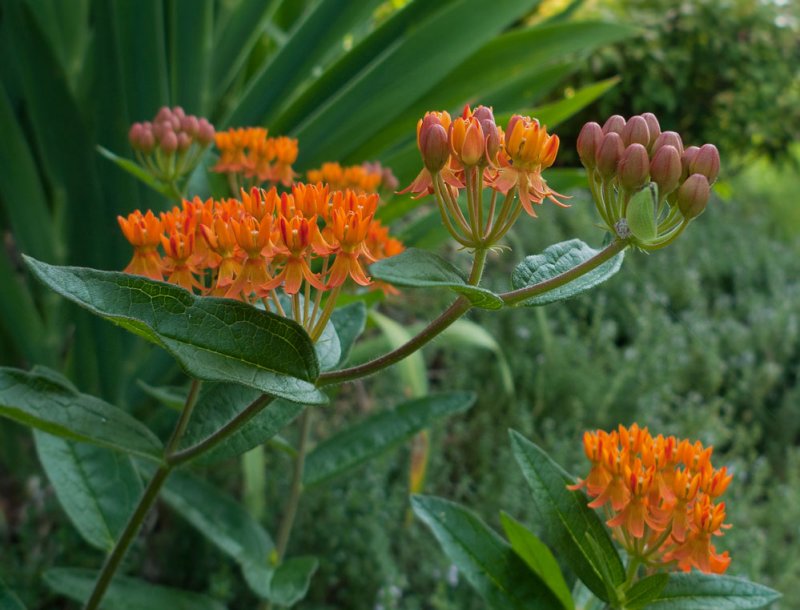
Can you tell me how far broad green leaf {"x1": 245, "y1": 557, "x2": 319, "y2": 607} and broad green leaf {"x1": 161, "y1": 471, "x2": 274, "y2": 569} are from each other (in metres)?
0.04

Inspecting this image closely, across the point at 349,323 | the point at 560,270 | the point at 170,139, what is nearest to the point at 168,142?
the point at 170,139

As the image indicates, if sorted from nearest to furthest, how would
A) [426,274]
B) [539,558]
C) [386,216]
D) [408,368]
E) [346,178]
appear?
[426,274] → [539,558] → [346,178] → [386,216] → [408,368]

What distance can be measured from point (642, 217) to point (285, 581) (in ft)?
1.92

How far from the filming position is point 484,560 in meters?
0.80

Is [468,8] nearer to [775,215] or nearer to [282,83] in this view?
[282,83]

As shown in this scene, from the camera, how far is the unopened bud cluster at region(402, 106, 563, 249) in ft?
1.88

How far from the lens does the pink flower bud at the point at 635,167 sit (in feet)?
1.85

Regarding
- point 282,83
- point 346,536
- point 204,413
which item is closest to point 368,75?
point 282,83

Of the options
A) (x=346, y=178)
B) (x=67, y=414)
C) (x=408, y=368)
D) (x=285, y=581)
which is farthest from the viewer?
(x=408, y=368)

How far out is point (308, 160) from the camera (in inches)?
55.9

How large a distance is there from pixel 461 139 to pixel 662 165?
0.44 ft

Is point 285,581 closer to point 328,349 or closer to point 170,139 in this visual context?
point 328,349

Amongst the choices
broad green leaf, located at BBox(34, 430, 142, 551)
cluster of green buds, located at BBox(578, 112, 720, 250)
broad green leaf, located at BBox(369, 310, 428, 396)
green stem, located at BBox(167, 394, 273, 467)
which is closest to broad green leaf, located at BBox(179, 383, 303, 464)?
green stem, located at BBox(167, 394, 273, 467)

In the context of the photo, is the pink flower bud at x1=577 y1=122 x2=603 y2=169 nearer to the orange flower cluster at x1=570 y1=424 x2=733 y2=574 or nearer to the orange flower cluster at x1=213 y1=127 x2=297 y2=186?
the orange flower cluster at x1=570 y1=424 x2=733 y2=574
